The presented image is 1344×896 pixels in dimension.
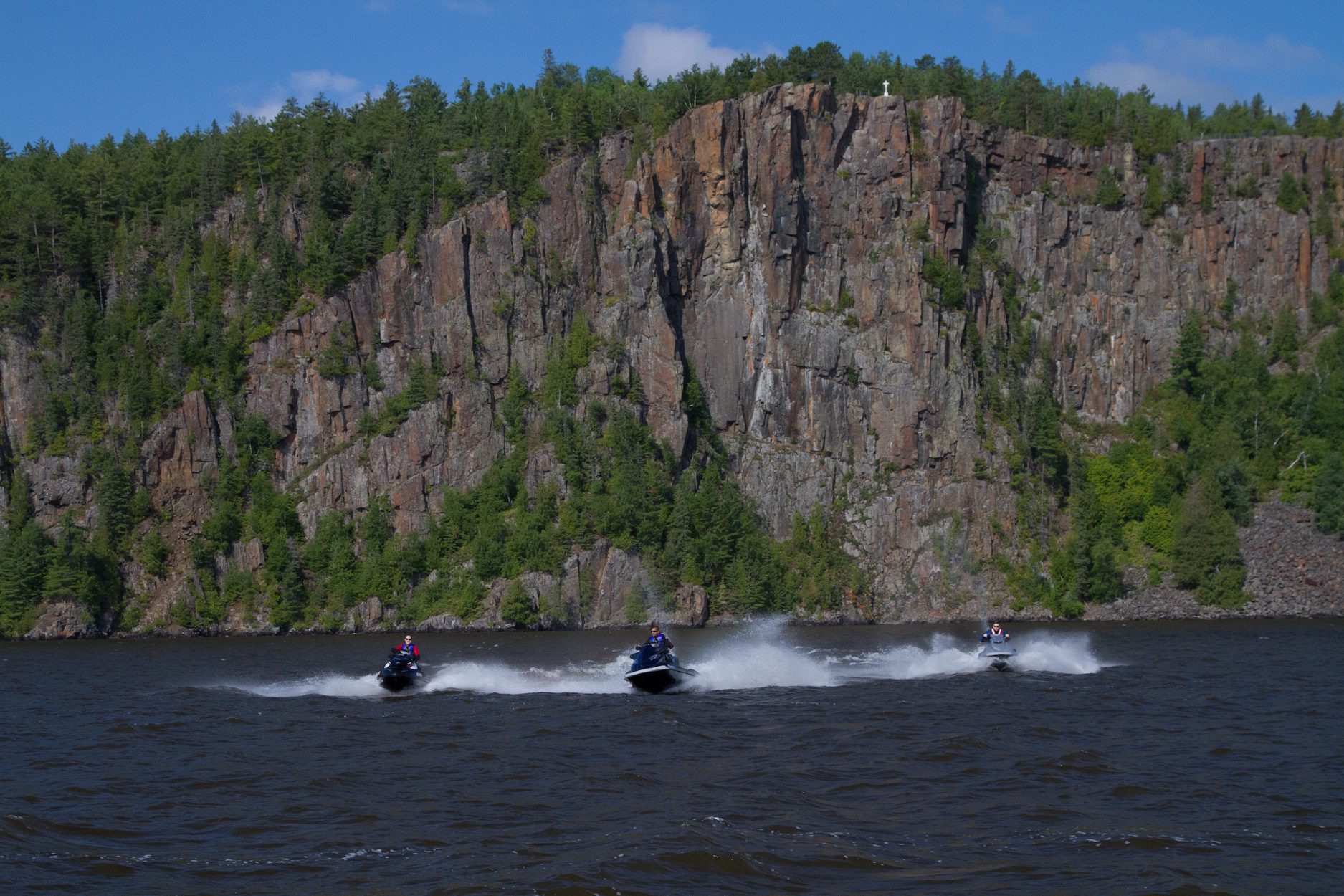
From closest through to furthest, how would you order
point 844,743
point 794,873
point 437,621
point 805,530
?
point 794,873, point 844,743, point 437,621, point 805,530

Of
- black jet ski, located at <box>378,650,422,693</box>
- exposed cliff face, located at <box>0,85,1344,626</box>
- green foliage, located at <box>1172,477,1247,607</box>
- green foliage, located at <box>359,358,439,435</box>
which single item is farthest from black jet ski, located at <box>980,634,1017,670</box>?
green foliage, located at <box>359,358,439,435</box>

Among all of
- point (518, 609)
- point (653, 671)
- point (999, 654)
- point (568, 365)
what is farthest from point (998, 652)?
point (568, 365)

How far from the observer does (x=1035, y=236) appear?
440ft

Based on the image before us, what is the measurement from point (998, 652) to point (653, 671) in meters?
18.8

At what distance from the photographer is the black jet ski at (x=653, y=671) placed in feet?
160

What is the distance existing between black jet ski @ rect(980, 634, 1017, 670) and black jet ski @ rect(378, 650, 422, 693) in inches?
1057

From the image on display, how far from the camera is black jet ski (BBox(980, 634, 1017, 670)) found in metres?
57.7

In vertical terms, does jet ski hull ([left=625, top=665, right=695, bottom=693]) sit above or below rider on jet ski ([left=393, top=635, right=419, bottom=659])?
below

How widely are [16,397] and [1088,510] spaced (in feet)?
349

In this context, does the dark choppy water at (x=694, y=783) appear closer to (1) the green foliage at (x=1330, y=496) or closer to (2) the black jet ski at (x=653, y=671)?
(2) the black jet ski at (x=653, y=671)

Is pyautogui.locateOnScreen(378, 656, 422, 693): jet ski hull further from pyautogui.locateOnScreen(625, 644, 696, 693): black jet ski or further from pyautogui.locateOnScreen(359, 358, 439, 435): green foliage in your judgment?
pyautogui.locateOnScreen(359, 358, 439, 435): green foliage

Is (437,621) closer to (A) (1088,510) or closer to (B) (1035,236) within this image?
(A) (1088,510)

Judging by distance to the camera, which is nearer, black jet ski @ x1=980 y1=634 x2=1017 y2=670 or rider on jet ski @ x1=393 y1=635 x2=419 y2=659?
rider on jet ski @ x1=393 y1=635 x2=419 y2=659

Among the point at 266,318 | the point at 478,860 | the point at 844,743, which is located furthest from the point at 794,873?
the point at 266,318
